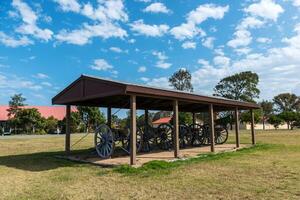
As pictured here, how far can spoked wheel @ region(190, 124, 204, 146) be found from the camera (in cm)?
1684

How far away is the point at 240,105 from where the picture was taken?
16.0 m

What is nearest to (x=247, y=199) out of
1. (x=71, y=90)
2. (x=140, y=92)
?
(x=140, y=92)

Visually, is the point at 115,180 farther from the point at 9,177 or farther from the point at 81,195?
the point at 9,177

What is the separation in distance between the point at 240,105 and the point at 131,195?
11.3 metres

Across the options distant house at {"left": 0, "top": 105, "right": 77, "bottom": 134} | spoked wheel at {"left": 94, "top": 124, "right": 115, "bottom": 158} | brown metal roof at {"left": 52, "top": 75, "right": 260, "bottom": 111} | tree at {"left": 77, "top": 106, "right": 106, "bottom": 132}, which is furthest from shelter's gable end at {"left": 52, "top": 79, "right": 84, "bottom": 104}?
distant house at {"left": 0, "top": 105, "right": 77, "bottom": 134}

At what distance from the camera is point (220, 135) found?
18.7 meters

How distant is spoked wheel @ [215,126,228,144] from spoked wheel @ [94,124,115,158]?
885 cm

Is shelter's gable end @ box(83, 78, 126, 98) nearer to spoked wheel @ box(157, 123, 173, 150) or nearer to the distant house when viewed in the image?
spoked wheel @ box(157, 123, 173, 150)

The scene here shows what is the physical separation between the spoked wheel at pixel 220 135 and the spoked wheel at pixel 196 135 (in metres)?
1.63

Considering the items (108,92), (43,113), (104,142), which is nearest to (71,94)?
(104,142)

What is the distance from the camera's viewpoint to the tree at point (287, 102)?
8681 centimetres

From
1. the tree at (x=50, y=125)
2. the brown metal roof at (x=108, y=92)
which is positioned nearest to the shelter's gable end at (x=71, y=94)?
the brown metal roof at (x=108, y=92)

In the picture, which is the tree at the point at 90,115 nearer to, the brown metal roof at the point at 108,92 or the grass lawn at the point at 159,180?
the brown metal roof at the point at 108,92

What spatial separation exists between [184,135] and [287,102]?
80.9 metres
